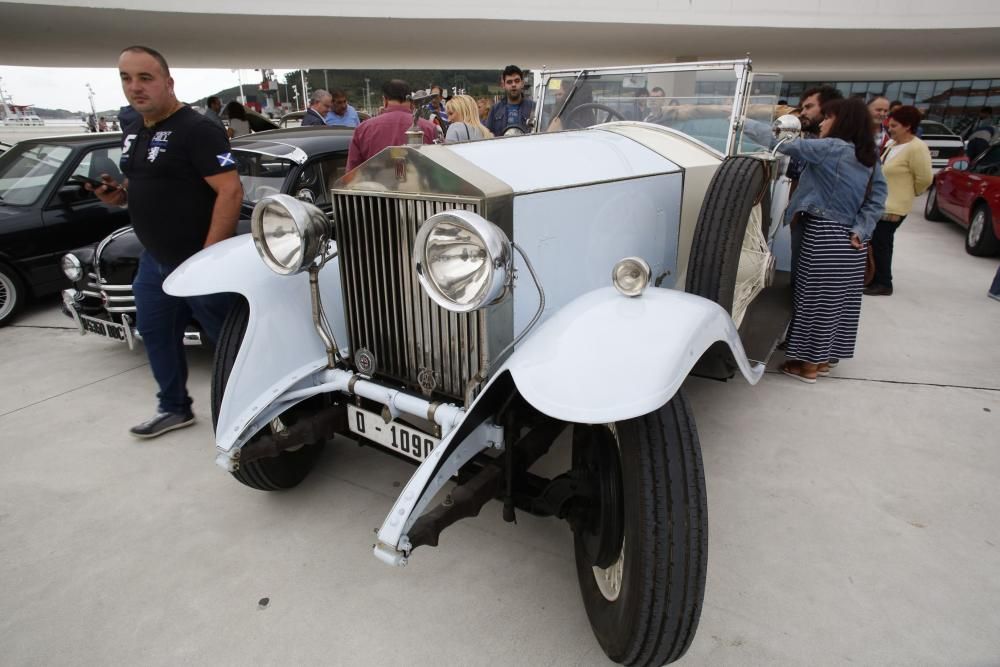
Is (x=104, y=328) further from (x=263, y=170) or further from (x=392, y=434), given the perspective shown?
(x=392, y=434)

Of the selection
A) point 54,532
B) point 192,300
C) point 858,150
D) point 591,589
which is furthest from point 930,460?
point 54,532

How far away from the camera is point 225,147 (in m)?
2.69

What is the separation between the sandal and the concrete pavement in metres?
0.16

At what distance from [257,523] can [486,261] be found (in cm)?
158

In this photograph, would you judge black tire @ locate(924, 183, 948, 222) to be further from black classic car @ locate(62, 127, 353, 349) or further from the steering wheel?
black classic car @ locate(62, 127, 353, 349)

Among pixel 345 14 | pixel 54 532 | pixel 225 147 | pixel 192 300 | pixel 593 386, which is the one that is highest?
pixel 345 14

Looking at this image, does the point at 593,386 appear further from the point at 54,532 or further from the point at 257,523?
the point at 54,532

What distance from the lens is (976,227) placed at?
6.71 m

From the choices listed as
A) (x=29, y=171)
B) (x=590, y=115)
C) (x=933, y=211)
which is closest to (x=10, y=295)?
(x=29, y=171)

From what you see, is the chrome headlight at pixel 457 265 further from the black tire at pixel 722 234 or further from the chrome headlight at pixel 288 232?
the black tire at pixel 722 234

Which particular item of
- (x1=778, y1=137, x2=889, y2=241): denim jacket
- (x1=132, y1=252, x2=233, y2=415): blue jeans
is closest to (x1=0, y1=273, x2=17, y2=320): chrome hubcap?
(x1=132, y1=252, x2=233, y2=415): blue jeans

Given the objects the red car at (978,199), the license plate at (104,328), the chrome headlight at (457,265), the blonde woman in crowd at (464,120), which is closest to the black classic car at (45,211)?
the license plate at (104,328)

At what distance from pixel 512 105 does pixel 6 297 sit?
455 cm

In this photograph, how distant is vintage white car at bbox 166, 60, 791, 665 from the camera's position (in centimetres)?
A: 156
